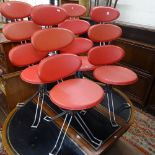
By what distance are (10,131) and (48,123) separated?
298 millimetres

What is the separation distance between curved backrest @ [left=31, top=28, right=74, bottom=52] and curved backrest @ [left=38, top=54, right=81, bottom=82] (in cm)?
12

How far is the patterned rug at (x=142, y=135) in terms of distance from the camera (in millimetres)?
1772

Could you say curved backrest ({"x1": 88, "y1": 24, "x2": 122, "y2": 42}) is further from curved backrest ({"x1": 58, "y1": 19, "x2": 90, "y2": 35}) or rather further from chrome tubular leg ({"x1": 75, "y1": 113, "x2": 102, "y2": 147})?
chrome tubular leg ({"x1": 75, "y1": 113, "x2": 102, "y2": 147})

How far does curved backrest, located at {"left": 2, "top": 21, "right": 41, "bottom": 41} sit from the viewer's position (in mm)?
1489

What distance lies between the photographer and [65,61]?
133cm

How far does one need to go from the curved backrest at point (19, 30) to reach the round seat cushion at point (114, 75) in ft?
2.30

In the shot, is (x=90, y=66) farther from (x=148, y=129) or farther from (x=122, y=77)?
(x=148, y=129)

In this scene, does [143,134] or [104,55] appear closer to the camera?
[104,55]

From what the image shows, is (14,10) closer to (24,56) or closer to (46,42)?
(24,56)

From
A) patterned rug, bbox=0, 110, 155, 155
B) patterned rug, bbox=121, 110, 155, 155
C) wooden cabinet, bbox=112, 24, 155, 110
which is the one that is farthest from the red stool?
wooden cabinet, bbox=112, 24, 155, 110

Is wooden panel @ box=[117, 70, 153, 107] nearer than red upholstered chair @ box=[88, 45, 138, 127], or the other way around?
red upholstered chair @ box=[88, 45, 138, 127]

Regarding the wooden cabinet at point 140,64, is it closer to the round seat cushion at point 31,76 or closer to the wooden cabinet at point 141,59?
the wooden cabinet at point 141,59

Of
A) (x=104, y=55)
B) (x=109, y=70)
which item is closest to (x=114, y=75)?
(x=109, y=70)

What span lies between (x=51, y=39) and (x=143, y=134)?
4.69ft
